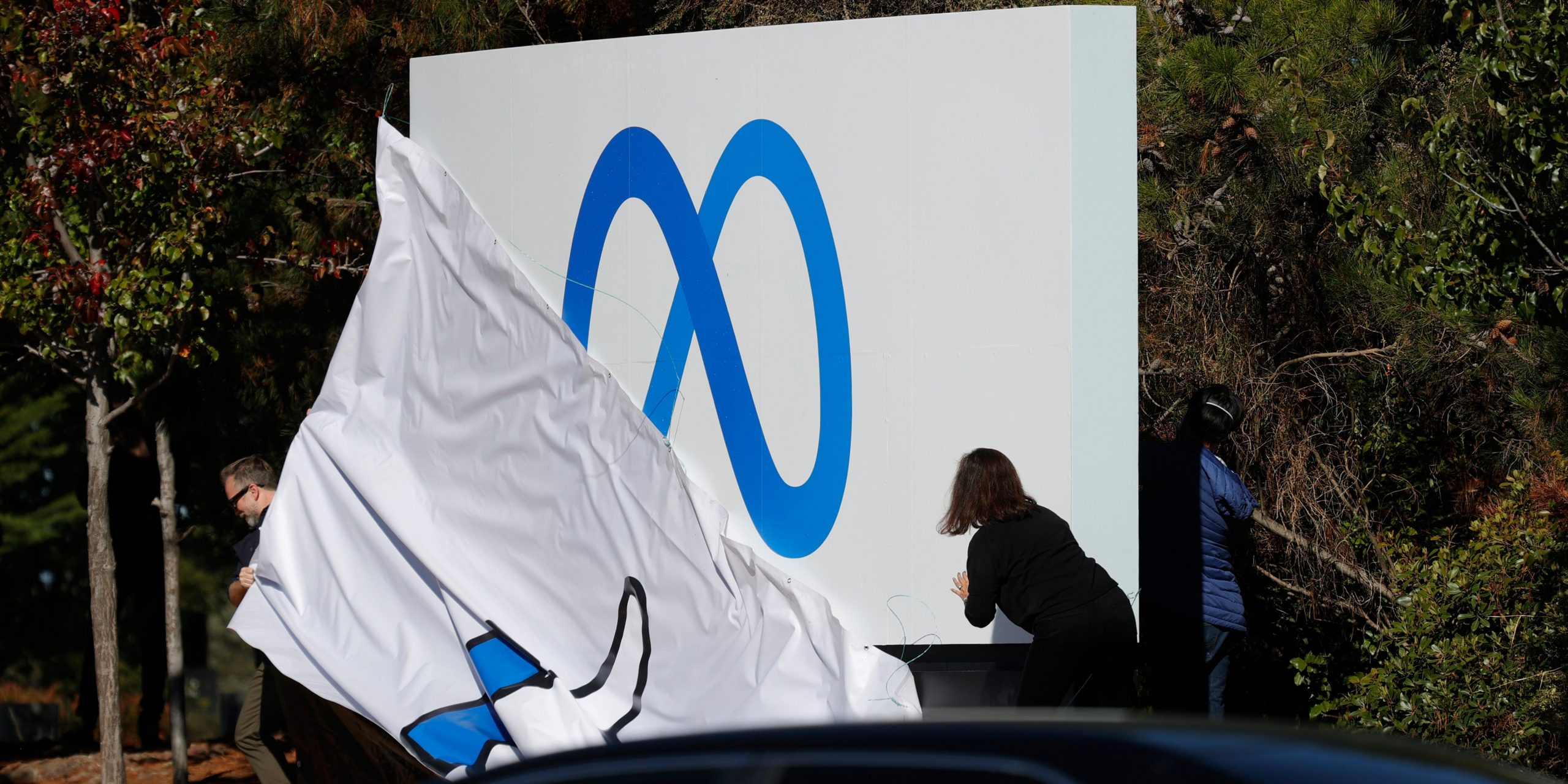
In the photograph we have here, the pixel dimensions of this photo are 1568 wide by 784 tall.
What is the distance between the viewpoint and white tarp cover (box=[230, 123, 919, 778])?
4.92 metres

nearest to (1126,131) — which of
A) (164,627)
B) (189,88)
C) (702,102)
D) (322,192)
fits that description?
(702,102)

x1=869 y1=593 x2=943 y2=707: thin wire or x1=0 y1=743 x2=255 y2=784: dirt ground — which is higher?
x1=869 y1=593 x2=943 y2=707: thin wire

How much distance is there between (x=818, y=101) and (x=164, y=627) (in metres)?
9.96

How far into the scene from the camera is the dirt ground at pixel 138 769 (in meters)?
9.76

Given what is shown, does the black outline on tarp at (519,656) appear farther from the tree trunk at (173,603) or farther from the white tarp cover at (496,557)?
the tree trunk at (173,603)

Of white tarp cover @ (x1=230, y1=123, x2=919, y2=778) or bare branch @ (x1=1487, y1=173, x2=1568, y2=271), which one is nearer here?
white tarp cover @ (x1=230, y1=123, x2=919, y2=778)

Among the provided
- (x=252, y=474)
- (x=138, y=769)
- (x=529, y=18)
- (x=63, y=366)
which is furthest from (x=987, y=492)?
(x=138, y=769)

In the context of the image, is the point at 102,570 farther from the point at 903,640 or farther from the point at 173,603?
the point at 903,640

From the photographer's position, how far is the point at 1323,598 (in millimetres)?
7531

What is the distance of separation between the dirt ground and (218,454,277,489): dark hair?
4025 millimetres

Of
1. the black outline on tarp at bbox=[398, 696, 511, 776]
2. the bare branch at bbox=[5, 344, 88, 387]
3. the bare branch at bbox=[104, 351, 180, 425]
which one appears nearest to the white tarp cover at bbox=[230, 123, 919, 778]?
the black outline on tarp at bbox=[398, 696, 511, 776]

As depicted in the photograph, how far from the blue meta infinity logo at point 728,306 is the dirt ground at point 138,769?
18.0 feet

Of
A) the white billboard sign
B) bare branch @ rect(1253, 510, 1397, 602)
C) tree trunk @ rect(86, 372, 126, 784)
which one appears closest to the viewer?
the white billboard sign

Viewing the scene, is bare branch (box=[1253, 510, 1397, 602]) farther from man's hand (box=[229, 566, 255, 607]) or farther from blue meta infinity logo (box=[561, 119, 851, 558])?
man's hand (box=[229, 566, 255, 607])
